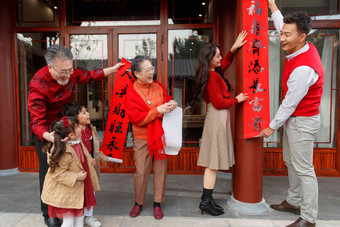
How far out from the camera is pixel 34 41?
3877 mm

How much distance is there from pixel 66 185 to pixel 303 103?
7.62 feet

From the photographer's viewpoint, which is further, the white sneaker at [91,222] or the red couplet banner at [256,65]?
the red couplet banner at [256,65]

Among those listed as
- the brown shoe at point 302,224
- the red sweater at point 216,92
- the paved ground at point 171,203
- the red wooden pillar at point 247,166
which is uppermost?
the red sweater at point 216,92

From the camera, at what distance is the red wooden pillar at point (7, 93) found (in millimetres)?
3771

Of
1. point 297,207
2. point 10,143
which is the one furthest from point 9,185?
point 297,207

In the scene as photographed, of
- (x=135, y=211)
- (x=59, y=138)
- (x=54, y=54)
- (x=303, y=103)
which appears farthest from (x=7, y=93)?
(x=303, y=103)

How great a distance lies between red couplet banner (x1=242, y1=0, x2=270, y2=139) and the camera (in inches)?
95.5

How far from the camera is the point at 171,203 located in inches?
112

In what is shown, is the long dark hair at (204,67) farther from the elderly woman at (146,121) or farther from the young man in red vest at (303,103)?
the young man in red vest at (303,103)

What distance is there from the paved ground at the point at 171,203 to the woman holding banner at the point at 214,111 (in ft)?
0.79

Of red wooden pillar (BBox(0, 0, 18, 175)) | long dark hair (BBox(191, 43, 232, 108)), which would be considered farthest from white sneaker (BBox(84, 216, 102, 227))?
red wooden pillar (BBox(0, 0, 18, 175))

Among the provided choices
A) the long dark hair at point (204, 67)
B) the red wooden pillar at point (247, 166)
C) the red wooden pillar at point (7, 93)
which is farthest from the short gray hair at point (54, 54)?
the red wooden pillar at point (7, 93)

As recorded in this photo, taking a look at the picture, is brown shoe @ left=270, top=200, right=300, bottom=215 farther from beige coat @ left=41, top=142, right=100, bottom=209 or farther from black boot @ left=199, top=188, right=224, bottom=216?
beige coat @ left=41, top=142, right=100, bottom=209

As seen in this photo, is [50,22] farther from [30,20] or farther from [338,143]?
[338,143]
